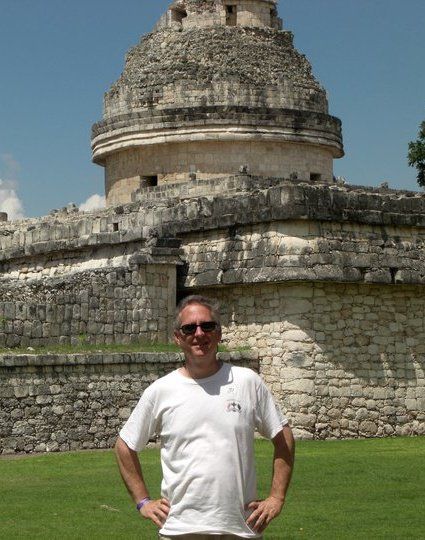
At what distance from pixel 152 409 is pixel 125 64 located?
85.0ft

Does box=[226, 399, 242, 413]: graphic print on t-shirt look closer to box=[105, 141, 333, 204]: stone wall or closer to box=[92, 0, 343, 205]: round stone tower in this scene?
box=[92, 0, 343, 205]: round stone tower

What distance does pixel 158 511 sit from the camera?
6.48 metres

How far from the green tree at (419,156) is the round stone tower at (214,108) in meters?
15.9

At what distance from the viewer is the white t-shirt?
6391 mm

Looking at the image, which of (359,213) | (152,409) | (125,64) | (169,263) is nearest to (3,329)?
(169,263)

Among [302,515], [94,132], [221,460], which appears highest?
[94,132]

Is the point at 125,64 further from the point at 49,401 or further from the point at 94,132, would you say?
the point at 49,401

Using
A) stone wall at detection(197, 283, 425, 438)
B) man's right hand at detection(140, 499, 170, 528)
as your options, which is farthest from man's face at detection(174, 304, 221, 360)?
stone wall at detection(197, 283, 425, 438)

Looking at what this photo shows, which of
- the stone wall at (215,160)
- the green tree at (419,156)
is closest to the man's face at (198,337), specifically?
the stone wall at (215,160)

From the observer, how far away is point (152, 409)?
666 centimetres

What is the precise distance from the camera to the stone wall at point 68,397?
17312mm

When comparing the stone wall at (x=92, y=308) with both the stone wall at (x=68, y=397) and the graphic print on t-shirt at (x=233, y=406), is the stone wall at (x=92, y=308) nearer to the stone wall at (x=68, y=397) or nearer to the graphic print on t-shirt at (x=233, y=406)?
the stone wall at (x=68, y=397)

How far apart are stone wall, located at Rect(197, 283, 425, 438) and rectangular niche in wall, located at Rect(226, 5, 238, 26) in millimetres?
12282

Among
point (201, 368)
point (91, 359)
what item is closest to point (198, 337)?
point (201, 368)
